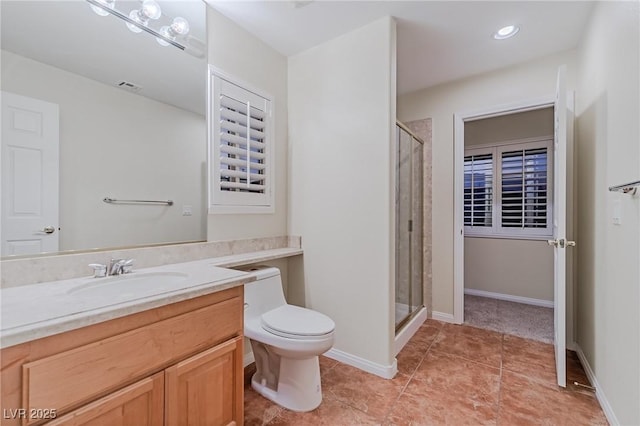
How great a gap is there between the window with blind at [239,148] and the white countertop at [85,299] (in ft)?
2.17

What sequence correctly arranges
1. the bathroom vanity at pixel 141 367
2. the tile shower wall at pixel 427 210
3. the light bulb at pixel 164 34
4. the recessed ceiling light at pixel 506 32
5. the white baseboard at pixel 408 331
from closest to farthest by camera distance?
1. the bathroom vanity at pixel 141 367
2. the light bulb at pixel 164 34
3. the recessed ceiling light at pixel 506 32
4. the white baseboard at pixel 408 331
5. the tile shower wall at pixel 427 210

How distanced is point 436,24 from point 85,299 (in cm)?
254

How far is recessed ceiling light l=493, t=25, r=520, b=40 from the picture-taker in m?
2.08

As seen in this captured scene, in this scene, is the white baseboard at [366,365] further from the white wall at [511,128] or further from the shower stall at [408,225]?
the white wall at [511,128]

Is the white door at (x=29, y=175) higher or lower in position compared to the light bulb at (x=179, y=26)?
lower

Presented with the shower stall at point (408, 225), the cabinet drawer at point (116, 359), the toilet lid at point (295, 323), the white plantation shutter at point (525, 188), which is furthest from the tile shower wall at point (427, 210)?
the cabinet drawer at point (116, 359)

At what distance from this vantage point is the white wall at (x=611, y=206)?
4.16 feet

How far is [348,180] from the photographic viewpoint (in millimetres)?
2105

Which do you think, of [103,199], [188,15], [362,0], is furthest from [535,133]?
[103,199]

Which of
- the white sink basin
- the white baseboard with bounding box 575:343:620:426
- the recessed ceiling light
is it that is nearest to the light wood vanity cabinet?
the white sink basin

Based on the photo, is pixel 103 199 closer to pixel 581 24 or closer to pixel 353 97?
pixel 353 97

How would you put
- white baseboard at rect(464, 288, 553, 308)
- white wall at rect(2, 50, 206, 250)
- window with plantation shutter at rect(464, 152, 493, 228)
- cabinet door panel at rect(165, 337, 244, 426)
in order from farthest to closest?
window with plantation shutter at rect(464, 152, 493, 228)
white baseboard at rect(464, 288, 553, 308)
white wall at rect(2, 50, 206, 250)
cabinet door panel at rect(165, 337, 244, 426)

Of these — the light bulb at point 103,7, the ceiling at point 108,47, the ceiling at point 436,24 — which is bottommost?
the ceiling at point 108,47

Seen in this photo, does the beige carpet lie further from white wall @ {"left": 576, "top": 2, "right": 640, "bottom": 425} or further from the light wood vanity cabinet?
the light wood vanity cabinet
